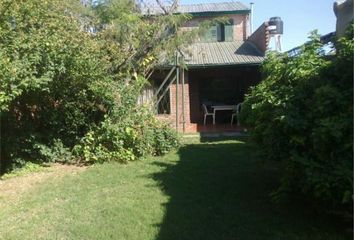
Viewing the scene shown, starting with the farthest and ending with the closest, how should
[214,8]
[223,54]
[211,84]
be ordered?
[214,8]
[211,84]
[223,54]

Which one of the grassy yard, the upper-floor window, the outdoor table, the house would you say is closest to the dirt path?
the grassy yard

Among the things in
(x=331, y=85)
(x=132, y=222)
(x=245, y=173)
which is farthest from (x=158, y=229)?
(x=245, y=173)

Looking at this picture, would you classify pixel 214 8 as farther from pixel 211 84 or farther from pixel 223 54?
pixel 211 84

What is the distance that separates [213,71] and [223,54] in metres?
0.90

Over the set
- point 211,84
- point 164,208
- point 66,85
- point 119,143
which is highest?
point 211,84

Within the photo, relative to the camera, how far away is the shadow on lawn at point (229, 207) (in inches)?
199

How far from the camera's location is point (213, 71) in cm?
1855

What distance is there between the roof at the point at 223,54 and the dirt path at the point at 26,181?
7.07 meters

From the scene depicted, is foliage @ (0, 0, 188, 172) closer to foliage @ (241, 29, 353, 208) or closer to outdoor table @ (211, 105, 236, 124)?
foliage @ (241, 29, 353, 208)

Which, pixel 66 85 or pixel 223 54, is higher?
pixel 223 54

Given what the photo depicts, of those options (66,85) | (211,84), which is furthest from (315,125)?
(211,84)

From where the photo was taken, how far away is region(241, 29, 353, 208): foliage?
421 centimetres

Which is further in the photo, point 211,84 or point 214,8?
point 214,8

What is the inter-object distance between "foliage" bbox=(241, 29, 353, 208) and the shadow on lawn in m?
0.49
